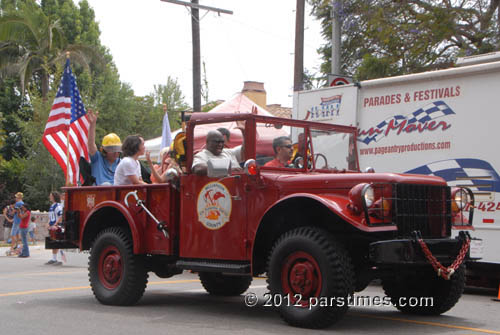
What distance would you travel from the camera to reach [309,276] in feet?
22.5

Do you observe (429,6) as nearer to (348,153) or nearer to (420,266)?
(348,153)

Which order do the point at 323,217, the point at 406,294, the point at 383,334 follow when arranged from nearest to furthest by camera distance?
the point at 383,334 < the point at 323,217 < the point at 406,294

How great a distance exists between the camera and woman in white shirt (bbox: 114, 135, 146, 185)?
9164mm

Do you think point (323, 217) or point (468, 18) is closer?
point (323, 217)

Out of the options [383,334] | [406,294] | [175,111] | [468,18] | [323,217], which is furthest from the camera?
[175,111]

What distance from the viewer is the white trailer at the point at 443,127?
10258mm

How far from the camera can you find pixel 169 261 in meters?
8.66

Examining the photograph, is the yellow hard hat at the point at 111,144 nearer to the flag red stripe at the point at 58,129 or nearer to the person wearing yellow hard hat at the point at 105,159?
the person wearing yellow hard hat at the point at 105,159

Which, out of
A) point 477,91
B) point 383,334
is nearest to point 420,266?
point 383,334

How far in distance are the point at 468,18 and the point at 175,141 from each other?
43.6 feet

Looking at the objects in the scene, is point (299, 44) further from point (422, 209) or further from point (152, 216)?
point (422, 209)

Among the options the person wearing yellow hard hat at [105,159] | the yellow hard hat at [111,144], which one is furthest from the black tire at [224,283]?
the yellow hard hat at [111,144]

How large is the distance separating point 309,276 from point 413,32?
14.1m

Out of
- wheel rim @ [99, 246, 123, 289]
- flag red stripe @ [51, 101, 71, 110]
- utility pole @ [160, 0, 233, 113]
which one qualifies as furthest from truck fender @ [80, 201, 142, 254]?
utility pole @ [160, 0, 233, 113]
